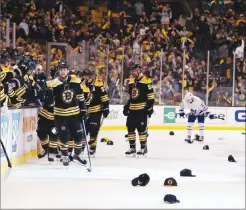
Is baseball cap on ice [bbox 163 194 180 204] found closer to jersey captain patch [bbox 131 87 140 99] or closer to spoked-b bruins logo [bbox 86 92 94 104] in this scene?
jersey captain patch [bbox 131 87 140 99]

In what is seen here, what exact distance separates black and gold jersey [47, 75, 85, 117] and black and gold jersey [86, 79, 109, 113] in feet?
4.68

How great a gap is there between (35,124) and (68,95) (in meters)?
1.54

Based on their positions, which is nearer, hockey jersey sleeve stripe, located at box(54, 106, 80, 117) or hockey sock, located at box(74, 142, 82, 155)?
hockey jersey sleeve stripe, located at box(54, 106, 80, 117)

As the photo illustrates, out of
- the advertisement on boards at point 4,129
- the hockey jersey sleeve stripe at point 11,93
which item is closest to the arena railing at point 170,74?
the hockey jersey sleeve stripe at point 11,93

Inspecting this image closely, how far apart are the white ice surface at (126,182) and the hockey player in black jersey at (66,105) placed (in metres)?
0.46

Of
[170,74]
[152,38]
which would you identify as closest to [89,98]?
[170,74]

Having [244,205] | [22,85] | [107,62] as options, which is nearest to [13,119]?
[22,85]

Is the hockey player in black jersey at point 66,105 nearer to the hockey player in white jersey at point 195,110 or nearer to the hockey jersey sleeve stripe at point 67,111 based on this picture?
the hockey jersey sleeve stripe at point 67,111

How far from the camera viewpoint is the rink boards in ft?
27.9

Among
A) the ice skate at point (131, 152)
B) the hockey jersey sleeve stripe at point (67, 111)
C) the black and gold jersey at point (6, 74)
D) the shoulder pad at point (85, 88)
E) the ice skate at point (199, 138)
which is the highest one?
the black and gold jersey at point (6, 74)

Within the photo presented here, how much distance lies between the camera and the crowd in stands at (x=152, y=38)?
1641cm

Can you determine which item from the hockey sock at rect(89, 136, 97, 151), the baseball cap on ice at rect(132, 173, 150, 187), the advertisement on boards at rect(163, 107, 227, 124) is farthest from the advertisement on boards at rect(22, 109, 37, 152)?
the advertisement on boards at rect(163, 107, 227, 124)

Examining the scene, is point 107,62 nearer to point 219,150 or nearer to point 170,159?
point 219,150

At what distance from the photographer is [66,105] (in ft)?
29.5
